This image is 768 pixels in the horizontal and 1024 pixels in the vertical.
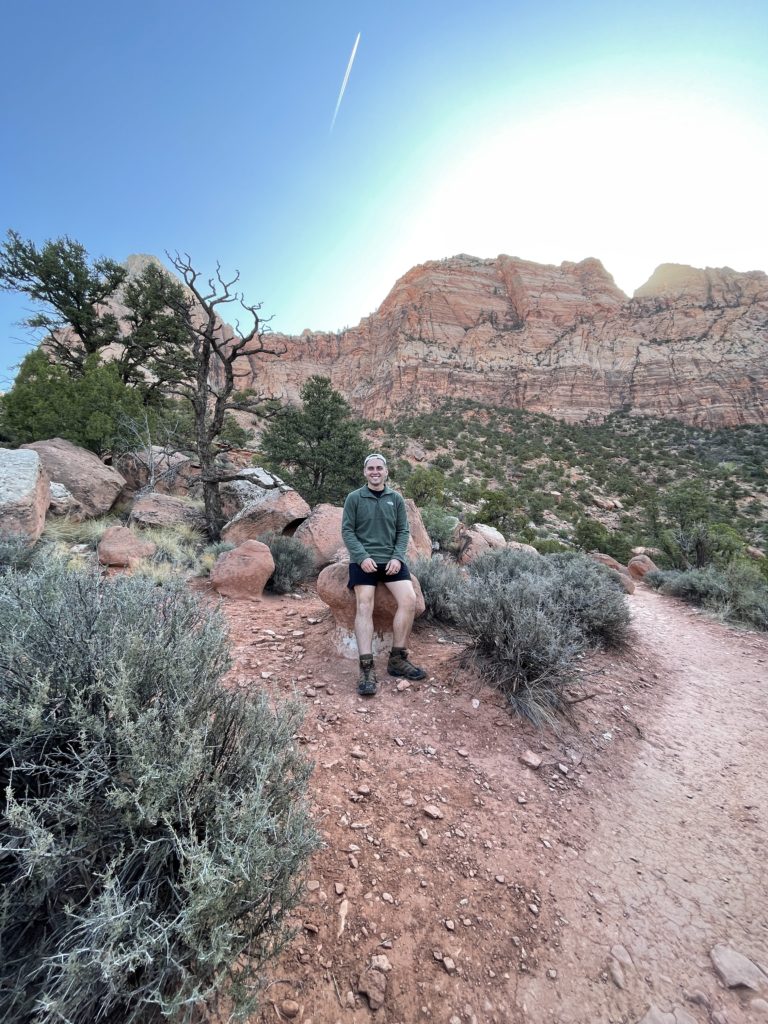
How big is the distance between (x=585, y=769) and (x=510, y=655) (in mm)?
814

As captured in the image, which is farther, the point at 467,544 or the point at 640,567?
the point at 640,567

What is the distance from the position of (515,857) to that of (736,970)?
0.82 metres

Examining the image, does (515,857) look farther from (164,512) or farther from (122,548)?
(164,512)

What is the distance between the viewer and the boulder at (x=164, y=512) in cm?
730

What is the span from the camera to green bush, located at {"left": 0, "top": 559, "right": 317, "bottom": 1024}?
2.88 ft

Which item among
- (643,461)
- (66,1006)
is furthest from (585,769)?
(643,461)

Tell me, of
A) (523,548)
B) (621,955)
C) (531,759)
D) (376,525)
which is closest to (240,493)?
(376,525)

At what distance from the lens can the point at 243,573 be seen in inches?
192

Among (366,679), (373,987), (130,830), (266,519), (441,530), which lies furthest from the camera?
(441,530)

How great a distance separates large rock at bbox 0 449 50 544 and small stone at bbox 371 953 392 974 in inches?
203

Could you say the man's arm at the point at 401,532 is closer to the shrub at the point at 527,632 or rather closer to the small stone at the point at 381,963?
the shrub at the point at 527,632

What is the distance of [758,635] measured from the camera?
5398 mm

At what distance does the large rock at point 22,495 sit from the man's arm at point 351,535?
3.80 metres

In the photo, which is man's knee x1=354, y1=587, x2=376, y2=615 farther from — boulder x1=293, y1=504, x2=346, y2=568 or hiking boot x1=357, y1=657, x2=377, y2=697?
boulder x1=293, y1=504, x2=346, y2=568
